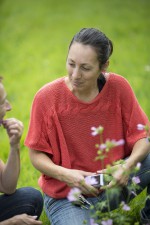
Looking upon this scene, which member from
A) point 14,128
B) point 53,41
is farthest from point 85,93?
point 53,41

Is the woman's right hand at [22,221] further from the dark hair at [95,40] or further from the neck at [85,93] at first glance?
the dark hair at [95,40]

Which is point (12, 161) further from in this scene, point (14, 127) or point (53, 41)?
point (53, 41)

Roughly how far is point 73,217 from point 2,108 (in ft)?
2.55

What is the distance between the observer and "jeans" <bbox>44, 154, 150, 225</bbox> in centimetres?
335

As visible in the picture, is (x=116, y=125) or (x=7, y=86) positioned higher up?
(x=116, y=125)

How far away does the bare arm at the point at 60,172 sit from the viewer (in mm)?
3281

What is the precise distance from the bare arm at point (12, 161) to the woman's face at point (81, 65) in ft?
1.71

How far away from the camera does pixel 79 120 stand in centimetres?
355

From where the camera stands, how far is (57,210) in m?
3.49

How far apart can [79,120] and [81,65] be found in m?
0.36

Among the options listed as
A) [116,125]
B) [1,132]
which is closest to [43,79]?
[1,132]

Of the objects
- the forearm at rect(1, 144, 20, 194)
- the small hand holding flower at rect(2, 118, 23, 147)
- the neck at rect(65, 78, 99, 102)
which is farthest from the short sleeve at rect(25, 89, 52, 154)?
the small hand holding flower at rect(2, 118, 23, 147)

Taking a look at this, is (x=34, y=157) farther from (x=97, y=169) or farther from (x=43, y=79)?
(x=43, y=79)

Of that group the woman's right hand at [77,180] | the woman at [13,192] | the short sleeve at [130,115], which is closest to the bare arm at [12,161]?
the woman at [13,192]
